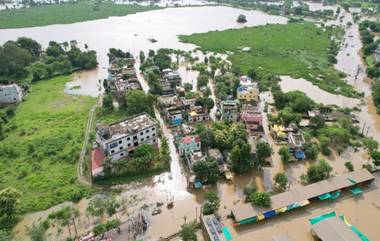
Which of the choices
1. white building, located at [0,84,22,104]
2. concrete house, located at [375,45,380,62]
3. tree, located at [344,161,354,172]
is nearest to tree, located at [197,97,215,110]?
tree, located at [344,161,354,172]

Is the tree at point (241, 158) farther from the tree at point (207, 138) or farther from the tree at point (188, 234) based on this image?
the tree at point (188, 234)

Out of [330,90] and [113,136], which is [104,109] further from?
[330,90]

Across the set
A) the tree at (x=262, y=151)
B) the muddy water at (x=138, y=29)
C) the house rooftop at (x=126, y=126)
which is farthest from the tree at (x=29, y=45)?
the tree at (x=262, y=151)

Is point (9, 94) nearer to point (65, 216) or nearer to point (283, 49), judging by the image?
point (65, 216)

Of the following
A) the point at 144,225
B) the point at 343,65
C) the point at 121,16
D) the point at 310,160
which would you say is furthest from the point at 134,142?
the point at 121,16

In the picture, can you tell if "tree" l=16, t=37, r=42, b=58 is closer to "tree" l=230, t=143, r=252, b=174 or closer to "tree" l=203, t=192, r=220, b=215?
"tree" l=230, t=143, r=252, b=174
